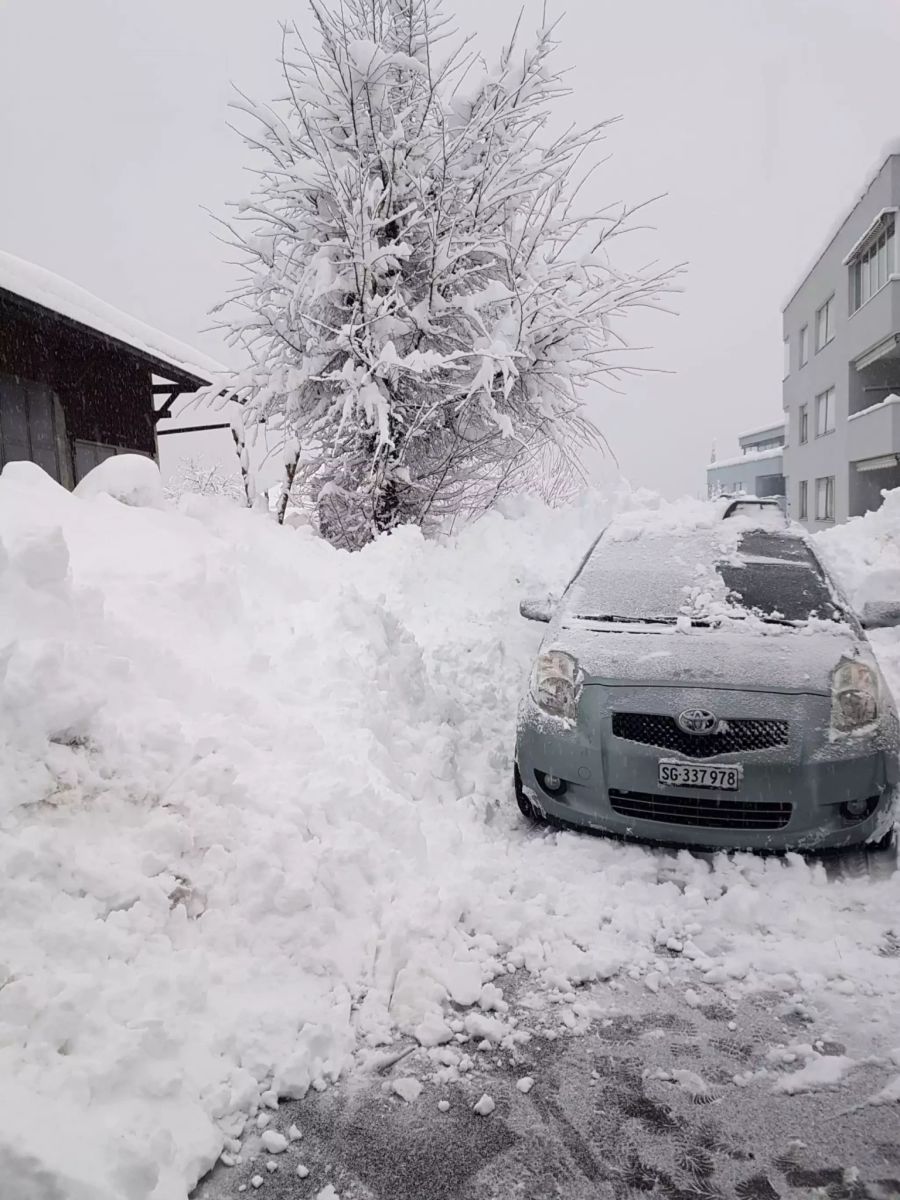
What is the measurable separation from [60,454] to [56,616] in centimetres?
906

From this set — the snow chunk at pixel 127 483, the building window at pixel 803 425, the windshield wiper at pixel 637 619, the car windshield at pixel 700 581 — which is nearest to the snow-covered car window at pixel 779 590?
the car windshield at pixel 700 581

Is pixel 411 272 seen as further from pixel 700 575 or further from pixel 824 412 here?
pixel 824 412

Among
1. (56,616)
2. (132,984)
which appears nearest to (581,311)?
(56,616)

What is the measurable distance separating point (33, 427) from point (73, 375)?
1438 mm

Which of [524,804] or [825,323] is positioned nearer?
[524,804]

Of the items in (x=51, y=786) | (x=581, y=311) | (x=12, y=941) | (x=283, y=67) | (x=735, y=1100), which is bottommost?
(x=735, y=1100)

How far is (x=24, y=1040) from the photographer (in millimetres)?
2182

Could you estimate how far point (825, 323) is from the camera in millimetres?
27703

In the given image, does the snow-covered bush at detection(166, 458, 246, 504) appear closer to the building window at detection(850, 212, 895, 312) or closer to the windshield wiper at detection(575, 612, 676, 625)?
the building window at detection(850, 212, 895, 312)

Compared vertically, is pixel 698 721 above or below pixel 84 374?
below

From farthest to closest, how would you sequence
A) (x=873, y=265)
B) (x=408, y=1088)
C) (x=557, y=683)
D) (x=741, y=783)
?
(x=873, y=265), (x=557, y=683), (x=741, y=783), (x=408, y=1088)

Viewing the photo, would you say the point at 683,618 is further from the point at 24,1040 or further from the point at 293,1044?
the point at 24,1040

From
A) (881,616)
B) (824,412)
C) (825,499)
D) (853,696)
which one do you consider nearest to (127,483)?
(853,696)

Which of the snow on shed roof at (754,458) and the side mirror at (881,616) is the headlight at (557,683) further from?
the snow on shed roof at (754,458)
